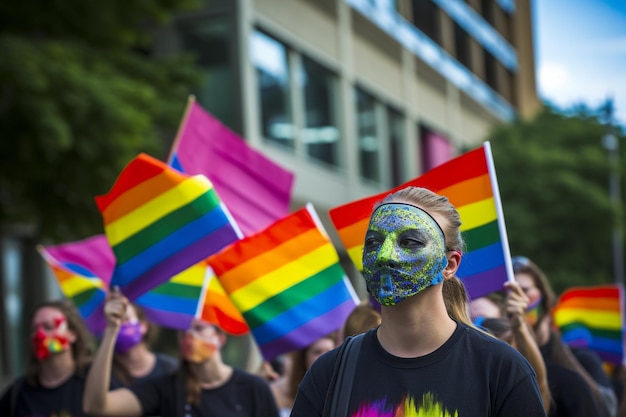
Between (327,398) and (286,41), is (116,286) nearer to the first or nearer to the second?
(327,398)

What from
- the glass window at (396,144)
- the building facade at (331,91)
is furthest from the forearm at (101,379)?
the glass window at (396,144)

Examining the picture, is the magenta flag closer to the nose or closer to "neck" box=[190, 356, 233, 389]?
"neck" box=[190, 356, 233, 389]

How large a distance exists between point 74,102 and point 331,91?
1446cm

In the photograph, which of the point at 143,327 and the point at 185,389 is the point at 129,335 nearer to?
the point at 143,327

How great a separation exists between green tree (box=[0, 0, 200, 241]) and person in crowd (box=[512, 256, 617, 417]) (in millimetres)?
6330

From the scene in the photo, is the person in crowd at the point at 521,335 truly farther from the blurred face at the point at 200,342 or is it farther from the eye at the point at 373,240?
the eye at the point at 373,240

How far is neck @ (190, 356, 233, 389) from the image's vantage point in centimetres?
621

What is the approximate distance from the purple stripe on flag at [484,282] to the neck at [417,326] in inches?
85.1

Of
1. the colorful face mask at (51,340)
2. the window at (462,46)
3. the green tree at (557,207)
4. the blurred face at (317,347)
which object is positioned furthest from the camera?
the window at (462,46)

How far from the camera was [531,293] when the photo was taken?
6.85 metres

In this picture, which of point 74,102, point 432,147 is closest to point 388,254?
point 74,102

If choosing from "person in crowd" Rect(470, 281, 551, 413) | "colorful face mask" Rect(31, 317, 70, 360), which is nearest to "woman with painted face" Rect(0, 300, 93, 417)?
"colorful face mask" Rect(31, 317, 70, 360)

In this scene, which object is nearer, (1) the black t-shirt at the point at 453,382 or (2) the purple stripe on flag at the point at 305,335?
(1) the black t-shirt at the point at 453,382

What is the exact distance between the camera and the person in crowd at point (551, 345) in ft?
20.1
